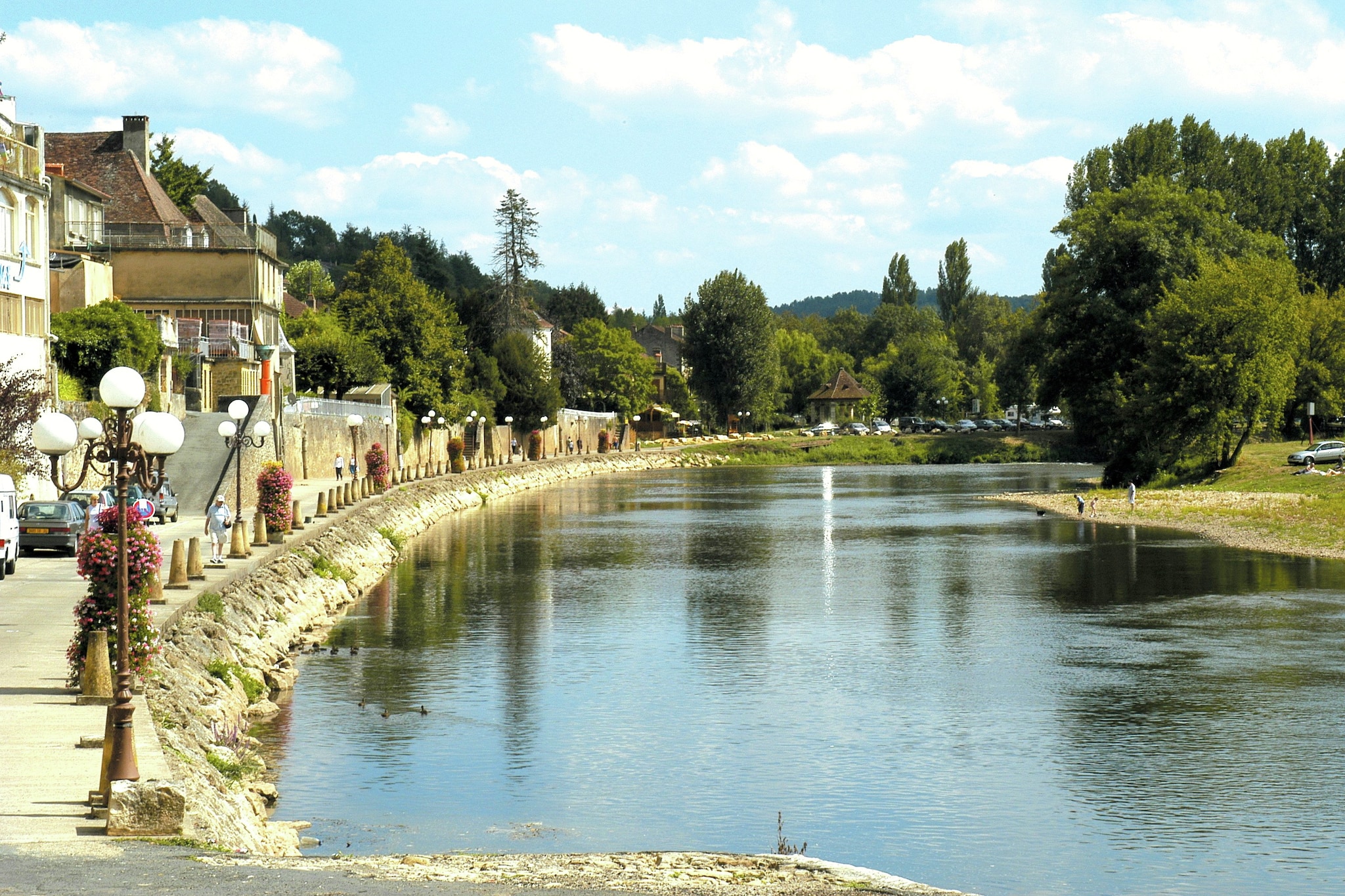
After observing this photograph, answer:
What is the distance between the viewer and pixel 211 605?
25.8 metres

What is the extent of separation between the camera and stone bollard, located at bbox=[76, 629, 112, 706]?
17656 millimetres

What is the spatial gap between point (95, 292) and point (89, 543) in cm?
4676

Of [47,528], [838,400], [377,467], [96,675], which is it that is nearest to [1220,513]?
[377,467]

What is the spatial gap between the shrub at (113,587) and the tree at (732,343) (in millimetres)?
116534

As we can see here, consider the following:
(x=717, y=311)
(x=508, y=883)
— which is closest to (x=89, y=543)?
(x=508, y=883)

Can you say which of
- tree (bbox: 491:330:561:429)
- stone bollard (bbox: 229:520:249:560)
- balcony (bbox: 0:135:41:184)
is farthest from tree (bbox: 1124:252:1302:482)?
balcony (bbox: 0:135:41:184)

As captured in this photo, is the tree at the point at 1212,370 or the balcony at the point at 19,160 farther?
the tree at the point at 1212,370

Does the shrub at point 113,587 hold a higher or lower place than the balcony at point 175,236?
lower

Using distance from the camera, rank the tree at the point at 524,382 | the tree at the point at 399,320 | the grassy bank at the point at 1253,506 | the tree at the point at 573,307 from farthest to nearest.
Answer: the tree at the point at 573,307 → the tree at the point at 524,382 → the tree at the point at 399,320 → the grassy bank at the point at 1253,506

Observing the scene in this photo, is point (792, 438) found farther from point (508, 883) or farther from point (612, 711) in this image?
point (508, 883)

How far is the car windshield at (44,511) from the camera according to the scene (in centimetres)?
3409

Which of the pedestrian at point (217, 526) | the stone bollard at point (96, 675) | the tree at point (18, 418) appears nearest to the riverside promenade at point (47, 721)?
the stone bollard at point (96, 675)

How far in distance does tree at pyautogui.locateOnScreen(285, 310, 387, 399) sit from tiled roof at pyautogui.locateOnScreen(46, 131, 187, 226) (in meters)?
9.84

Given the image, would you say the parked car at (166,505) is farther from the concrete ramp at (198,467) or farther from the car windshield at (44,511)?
the car windshield at (44,511)
